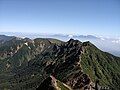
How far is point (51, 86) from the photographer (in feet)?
414

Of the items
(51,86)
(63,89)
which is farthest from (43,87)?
(63,89)

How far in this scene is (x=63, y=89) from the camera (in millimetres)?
140125

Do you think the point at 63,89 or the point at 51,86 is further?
the point at 63,89

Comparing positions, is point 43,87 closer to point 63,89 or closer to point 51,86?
point 51,86

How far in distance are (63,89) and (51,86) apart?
1562cm

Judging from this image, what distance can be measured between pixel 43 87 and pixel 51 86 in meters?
4.72

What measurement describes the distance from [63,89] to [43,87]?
15.7 m

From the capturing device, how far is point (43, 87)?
128 metres

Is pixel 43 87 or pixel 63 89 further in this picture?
pixel 63 89
